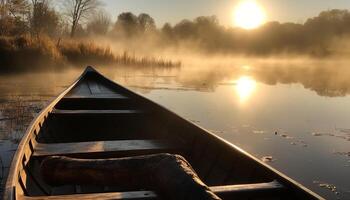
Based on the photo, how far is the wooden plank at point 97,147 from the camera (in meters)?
4.07


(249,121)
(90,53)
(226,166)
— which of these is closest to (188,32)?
(90,53)

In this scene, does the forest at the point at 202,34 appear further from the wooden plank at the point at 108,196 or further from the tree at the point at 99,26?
the wooden plank at the point at 108,196

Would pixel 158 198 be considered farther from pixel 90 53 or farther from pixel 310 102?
pixel 90 53

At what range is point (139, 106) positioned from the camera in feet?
22.6

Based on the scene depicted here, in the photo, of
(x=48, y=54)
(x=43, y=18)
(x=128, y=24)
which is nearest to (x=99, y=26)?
(x=128, y=24)

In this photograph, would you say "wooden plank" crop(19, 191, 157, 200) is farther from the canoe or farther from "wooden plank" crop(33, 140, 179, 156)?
"wooden plank" crop(33, 140, 179, 156)

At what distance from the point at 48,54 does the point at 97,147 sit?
1522cm

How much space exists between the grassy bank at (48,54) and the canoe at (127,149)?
34.7 feet

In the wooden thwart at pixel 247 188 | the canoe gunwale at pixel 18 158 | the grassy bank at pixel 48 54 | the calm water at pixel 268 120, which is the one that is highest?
the grassy bank at pixel 48 54

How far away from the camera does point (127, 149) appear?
427 centimetres

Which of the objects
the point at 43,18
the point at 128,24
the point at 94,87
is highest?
the point at 128,24

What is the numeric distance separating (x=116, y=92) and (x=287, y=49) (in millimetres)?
50989

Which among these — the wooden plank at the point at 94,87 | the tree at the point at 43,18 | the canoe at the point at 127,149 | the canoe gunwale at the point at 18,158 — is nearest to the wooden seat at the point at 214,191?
the canoe at the point at 127,149

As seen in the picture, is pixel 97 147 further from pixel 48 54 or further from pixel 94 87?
pixel 48 54
